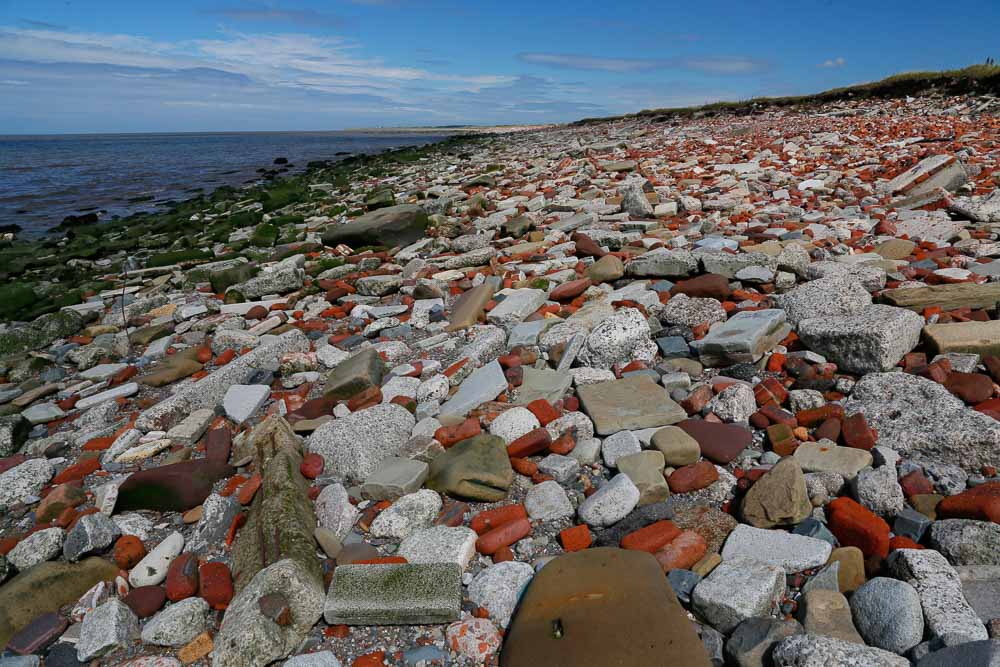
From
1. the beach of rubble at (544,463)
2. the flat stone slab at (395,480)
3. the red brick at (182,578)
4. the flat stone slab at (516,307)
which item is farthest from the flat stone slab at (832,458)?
the red brick at (182,578)

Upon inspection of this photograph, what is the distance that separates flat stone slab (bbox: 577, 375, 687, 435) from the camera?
2768 millimetres

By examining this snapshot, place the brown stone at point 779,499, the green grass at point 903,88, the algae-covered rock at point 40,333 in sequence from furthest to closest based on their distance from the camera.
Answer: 1. the green grass at point 903,88
2. the algae-covered rock at point 40,333
3. the brown stone at point 779,499

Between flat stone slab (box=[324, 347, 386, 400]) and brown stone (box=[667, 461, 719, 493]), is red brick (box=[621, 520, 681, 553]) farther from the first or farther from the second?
flat stone slab (box=[324, 347, 386, 400])

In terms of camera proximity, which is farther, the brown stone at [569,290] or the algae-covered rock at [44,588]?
the brown stone at [569,290]

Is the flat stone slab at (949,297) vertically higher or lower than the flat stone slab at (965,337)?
higher

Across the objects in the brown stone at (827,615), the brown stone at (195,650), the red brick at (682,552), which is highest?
the brown stone at (827,615)

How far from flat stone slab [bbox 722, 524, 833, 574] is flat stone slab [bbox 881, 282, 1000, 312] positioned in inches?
87.5

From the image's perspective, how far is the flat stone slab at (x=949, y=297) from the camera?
341 centimetres

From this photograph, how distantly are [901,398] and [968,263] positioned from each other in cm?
243

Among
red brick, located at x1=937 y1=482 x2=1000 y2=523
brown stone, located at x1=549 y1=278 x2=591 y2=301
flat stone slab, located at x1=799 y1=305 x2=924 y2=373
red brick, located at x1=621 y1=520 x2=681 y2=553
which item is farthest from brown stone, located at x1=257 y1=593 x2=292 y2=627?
brown stone, located at x1=549 y1=278 x2=591 y2=301

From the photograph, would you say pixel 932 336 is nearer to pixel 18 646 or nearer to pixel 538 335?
pixel 538 335

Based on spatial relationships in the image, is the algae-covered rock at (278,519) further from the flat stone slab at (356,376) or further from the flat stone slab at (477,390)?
the flat stone slab at (477,390)

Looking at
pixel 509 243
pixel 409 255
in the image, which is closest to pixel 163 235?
pixel 409 255

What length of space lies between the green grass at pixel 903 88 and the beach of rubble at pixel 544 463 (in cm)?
1593
